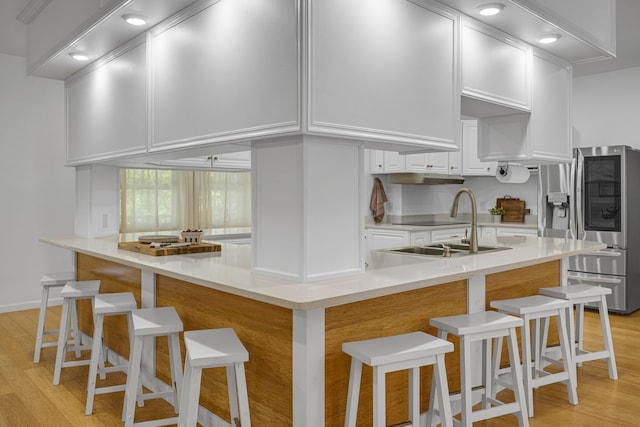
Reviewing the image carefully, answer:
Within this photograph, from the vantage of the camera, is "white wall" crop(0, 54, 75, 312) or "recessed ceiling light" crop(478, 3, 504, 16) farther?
Result: "white wall" crop(0, 54, 75, 312)

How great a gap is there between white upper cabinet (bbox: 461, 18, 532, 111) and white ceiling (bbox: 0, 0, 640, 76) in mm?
1382

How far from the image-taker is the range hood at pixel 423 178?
6.04 meters

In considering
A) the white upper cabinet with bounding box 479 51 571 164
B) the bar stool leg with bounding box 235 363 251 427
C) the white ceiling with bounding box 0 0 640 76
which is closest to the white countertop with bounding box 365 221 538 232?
the white ceiling with bounding box 0 0 640 76

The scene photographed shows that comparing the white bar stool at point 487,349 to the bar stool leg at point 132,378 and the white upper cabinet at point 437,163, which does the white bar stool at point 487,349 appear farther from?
the white upper cabinet at point 437,163

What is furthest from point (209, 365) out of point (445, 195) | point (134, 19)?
point (445, 195)

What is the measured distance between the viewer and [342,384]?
81.4 inches

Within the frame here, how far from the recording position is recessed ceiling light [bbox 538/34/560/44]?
10.3ft

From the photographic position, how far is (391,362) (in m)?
1.87

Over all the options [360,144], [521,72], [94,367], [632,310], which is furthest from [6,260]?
[632,310]

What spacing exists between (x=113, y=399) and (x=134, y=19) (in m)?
2.28

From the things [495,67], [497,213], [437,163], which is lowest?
[497,213]

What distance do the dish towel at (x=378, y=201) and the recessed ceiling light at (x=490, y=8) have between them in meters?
3.66

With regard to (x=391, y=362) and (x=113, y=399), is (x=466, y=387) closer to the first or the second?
(x=391, y=362)

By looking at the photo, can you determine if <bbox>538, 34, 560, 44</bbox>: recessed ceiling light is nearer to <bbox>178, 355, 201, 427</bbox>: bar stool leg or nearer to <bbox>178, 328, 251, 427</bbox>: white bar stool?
<bbox>178, 328, 251, 427</bbox>: white bar stool
